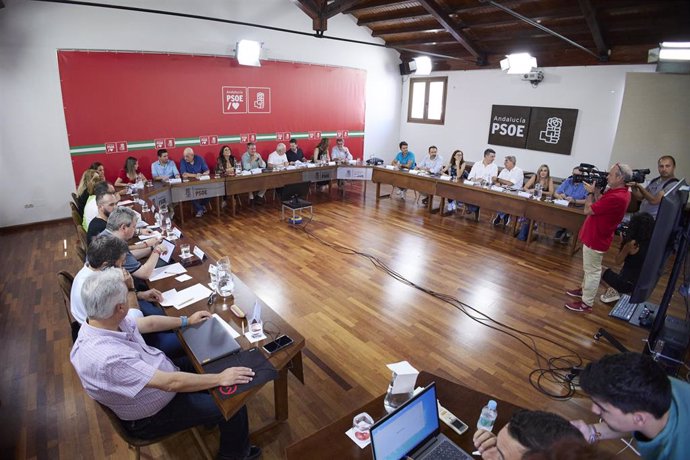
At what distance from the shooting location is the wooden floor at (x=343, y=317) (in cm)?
271

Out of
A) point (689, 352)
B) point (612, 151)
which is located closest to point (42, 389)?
point (689, 352)

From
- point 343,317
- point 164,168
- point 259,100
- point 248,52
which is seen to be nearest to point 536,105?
point 259,100

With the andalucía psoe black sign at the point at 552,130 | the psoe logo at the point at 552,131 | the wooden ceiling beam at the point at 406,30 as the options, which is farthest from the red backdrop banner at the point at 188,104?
the psoe logo at the point at 552,131

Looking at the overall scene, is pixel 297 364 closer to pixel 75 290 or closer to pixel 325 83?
pixel 75 290

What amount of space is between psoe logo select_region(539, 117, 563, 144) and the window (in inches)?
100.0

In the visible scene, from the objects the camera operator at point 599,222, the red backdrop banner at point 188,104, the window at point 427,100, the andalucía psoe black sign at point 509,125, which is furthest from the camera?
the window at point 427,100

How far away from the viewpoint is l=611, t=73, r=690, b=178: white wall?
623cm

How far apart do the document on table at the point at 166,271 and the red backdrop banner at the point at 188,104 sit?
4.55 m

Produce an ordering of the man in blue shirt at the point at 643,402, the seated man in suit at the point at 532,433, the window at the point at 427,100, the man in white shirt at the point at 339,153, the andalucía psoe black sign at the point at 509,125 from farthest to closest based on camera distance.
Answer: the window at the point at 427,100
the man in white shirt at the point at 339,153
the andalucía psoe black sign at the point at 509,125
the man in blue shirt at the point at 643,402
the seated man in suit at the point at 532,433

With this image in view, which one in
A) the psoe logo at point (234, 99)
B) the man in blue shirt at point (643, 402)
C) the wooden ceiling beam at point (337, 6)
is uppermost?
the wooden ceiling beam at point (337, 6)

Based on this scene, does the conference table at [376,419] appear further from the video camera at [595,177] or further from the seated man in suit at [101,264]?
the video camera at [595,177]

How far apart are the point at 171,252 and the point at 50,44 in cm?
481

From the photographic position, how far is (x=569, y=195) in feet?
20.3

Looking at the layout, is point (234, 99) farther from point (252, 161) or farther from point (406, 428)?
point (406, 428)
